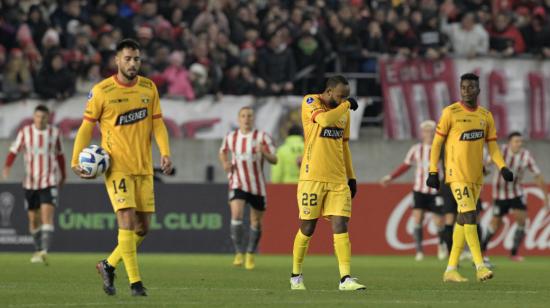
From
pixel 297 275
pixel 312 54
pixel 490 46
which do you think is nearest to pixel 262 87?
pixel 312 54

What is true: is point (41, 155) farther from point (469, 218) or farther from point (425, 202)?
point (469, 218)

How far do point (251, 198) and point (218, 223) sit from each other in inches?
198

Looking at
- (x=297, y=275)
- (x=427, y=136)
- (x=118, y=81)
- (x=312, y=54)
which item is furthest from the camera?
(x=312, y=54)

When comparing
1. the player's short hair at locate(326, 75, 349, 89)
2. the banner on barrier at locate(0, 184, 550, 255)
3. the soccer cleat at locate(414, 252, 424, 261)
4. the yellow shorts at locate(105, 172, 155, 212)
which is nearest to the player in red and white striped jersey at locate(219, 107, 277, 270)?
the soccer cleat at locate(414, 252, 424, 261)

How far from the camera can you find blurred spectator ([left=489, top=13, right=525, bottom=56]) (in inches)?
1057

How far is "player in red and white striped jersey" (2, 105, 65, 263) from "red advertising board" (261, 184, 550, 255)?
522cm

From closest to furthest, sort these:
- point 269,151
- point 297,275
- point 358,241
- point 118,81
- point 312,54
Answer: point 118,81 < point 297,275 < point 269,151 < point 358,241 < point 312,54

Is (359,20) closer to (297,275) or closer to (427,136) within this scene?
(427,136)

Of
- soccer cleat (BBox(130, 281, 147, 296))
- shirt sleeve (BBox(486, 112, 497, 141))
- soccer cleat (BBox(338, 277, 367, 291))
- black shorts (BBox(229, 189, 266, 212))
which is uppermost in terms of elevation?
shirt sleeve (BBox(486, 112, 497, 141))

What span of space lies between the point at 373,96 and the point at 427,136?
14.2ft

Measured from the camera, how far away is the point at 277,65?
25719 millimetres

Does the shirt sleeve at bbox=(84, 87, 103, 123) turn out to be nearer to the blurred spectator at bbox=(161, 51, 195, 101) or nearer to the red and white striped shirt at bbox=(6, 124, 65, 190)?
the red and white striped shirt at bbox=(6, 124, 65, 190)

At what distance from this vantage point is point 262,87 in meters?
25.4

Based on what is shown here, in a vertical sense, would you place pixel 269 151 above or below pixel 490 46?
below
